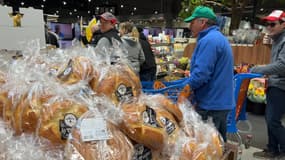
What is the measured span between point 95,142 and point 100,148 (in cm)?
2

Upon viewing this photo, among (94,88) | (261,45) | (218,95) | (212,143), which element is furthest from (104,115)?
(261,45)

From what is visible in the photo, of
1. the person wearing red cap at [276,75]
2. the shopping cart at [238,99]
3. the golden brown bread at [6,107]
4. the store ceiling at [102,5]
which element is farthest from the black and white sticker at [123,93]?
the store ceiling at [102,5]

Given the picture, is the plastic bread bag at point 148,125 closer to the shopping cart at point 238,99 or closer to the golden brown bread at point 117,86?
the golden brown bread at point 117,86

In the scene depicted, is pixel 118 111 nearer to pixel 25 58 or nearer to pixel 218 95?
pixel 25 58

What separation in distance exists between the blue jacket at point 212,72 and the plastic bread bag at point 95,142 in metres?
1.15

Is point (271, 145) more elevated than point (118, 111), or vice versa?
point (118, 111)

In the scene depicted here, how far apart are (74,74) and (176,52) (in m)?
5.39

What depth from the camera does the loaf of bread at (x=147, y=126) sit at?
914mm

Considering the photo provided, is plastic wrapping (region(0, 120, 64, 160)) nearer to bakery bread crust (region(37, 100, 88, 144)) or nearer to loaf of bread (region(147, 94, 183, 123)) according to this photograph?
bakery bread crust (region(37, 100, 88, 144))

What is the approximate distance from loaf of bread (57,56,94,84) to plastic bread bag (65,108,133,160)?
22cm

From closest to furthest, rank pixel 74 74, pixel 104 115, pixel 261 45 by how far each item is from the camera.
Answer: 1. pixel 104 115
2. pixel 74 74
3. pixel 261 45

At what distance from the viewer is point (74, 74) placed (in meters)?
1.09

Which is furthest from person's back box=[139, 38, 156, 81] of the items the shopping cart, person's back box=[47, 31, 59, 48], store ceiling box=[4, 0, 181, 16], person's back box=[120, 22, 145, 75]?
store ceiling box=[4, 0, 181, 16]

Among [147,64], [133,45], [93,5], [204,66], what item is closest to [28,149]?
[204,66]
